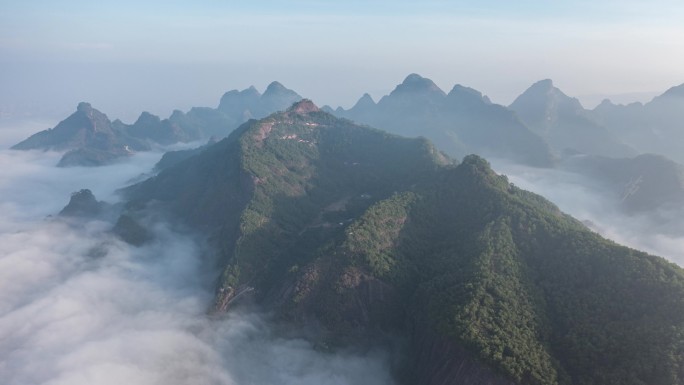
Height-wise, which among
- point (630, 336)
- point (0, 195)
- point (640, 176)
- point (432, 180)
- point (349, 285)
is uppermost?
point (640, 176)

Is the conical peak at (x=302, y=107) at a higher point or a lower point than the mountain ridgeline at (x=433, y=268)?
higher

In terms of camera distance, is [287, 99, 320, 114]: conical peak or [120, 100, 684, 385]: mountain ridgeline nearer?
[120, 100, 684, 385]: mountain ridgeline

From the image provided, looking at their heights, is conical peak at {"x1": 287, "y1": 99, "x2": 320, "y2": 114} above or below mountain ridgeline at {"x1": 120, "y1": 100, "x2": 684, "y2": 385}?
above

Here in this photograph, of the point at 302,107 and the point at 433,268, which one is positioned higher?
the point at 302,107

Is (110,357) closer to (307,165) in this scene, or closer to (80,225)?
(80,225)

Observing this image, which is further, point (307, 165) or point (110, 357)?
point (307, 165)

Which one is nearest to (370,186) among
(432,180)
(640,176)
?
(432,180)

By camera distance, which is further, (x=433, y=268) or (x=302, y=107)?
(x=302, y=107)

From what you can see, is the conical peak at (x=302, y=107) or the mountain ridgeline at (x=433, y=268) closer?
the mountain ridgeline at (x=433, y=268)
